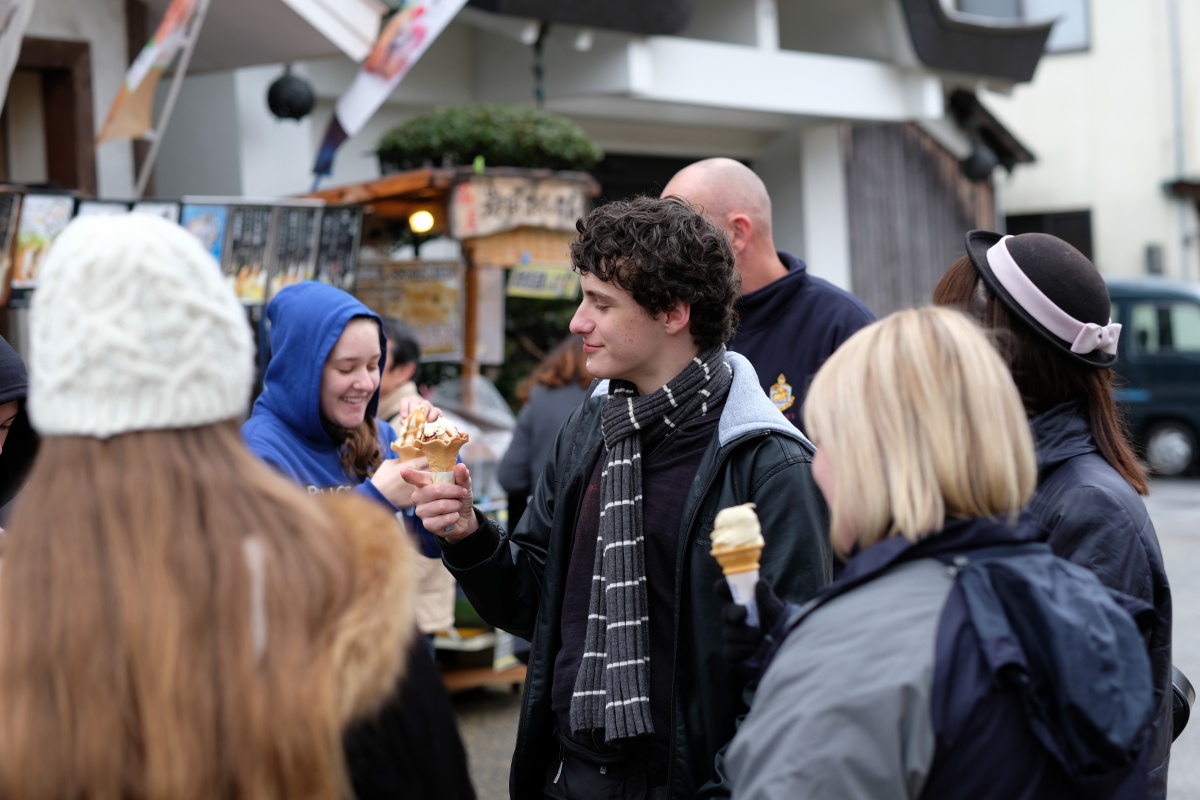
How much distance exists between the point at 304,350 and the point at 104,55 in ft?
17.6

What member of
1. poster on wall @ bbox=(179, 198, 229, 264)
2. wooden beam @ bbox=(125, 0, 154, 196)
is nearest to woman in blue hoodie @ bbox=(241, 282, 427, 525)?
poster on wall @ bbox=(179, 198, 229, 264)

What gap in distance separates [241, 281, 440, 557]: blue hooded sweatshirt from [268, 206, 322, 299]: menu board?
3.05 metres

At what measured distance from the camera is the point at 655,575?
2652mm

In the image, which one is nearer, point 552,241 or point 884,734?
point 884,734

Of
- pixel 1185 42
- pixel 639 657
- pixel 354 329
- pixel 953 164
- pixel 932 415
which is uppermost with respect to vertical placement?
pixel 1185 42

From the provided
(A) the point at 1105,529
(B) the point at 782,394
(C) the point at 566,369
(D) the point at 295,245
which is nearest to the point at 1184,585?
(C) the point at 566,369

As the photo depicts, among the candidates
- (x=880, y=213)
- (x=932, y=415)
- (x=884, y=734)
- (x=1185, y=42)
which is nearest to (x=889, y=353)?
(x=932, y=415)

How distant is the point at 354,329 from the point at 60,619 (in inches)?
81.0

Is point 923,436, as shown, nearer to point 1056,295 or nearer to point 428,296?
point 1056,295

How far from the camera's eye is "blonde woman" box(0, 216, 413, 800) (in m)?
1.46

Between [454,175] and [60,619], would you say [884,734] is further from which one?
[454,175]

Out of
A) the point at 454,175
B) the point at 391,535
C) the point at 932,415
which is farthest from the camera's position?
the point at 454,175

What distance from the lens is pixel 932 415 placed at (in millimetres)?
1840

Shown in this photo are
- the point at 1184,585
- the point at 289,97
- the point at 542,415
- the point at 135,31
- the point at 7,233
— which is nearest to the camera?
the point at 7,233
